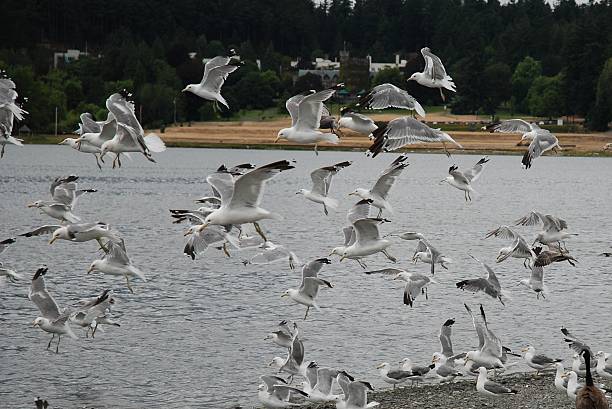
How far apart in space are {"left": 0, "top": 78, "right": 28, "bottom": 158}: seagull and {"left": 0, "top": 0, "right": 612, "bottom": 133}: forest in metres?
36.8

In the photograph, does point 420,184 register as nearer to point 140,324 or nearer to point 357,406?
point 140,324

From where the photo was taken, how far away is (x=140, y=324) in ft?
73.9

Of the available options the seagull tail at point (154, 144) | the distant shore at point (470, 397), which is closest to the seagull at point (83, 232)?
the seagull tail at point (154, 144)

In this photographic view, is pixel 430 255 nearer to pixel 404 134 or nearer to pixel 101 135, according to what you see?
pixel 404 134

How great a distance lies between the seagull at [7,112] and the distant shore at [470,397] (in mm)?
5920

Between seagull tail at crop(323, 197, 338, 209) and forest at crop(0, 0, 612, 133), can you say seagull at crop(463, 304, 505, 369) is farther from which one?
forest at crop(0, 0, 612, 133)

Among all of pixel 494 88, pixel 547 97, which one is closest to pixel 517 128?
pixel 547 97

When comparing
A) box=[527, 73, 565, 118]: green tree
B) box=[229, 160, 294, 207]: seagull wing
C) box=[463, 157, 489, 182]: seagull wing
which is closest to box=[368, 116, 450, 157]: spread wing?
box=[229, 160, 294, 207]: seagull wing

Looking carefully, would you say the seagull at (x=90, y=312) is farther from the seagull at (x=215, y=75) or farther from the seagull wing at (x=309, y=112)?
the seagull wing at (x=309, y=112)

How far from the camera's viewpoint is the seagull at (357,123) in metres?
17.1

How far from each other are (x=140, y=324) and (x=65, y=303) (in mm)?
2599

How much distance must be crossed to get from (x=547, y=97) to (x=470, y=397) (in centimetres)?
10436

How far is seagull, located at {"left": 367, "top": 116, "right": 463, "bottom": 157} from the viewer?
16592 mm

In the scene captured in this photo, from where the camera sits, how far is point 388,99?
57.7ft
